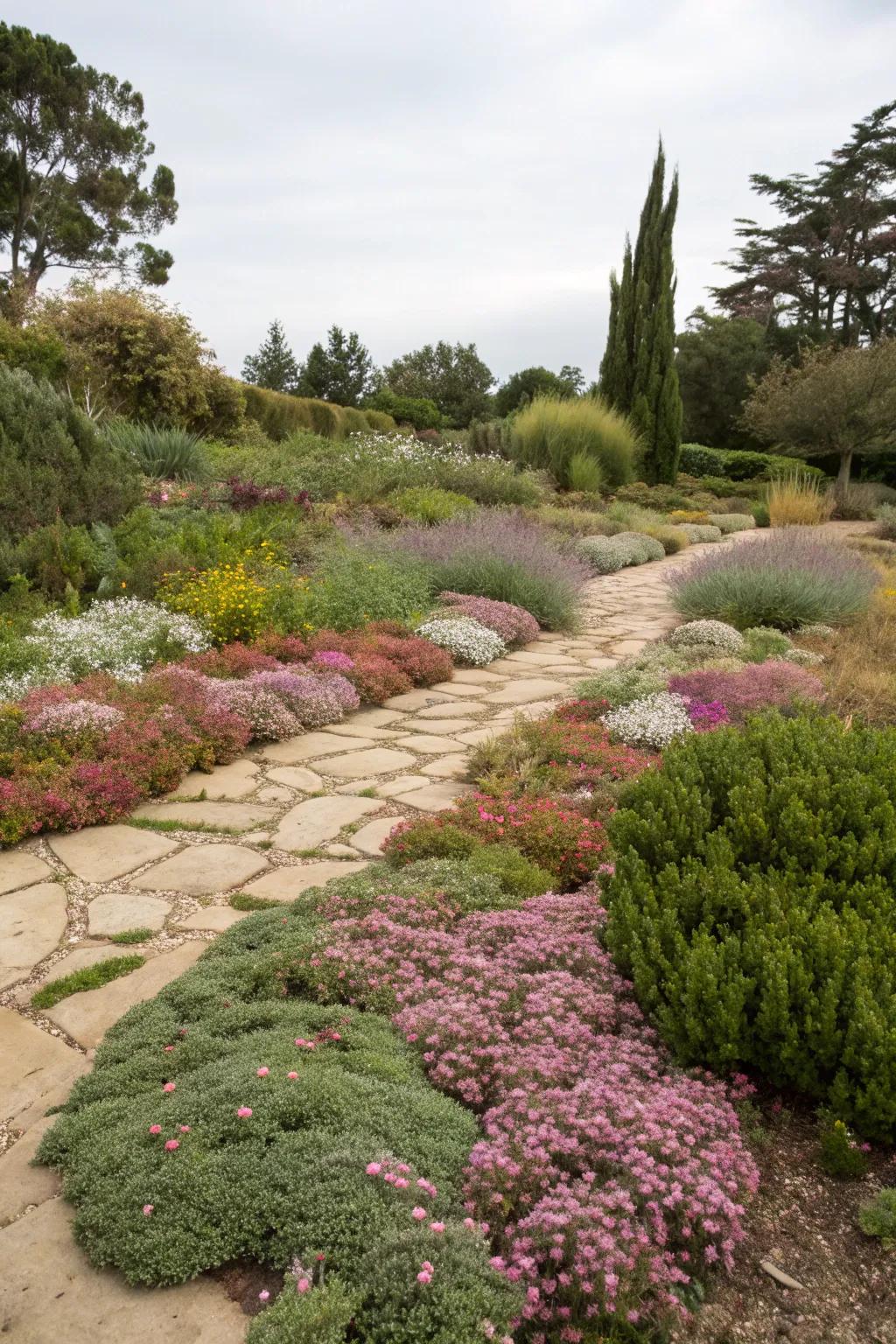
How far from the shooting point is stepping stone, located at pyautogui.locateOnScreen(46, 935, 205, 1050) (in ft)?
8.11

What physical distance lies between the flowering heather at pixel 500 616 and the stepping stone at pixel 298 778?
3.12 m

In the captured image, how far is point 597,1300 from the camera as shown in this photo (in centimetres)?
154

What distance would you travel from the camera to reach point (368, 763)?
4754 millimetres

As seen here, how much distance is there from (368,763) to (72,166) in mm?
31862

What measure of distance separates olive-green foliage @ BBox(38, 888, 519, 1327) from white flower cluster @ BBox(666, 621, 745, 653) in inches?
215

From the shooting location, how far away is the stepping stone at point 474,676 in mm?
6496

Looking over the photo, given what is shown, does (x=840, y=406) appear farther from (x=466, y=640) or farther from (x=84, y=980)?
(x=84, y=980)

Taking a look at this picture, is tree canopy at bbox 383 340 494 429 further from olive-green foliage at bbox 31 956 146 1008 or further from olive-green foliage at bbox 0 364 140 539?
olive-green foliage at bbox 31 956 146 1008

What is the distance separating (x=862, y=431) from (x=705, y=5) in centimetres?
1573

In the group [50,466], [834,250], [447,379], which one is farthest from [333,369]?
[50,466]

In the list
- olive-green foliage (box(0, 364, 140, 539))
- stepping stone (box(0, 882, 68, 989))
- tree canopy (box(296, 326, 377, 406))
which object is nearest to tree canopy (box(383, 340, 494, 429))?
tree canopy (box(296, 326, 377, 406))

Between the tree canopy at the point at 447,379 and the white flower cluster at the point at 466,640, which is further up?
the tree canopy at the point at 447,379

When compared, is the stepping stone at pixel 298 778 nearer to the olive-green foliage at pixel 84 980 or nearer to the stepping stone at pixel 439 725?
the stepping stone at pixel 439 725

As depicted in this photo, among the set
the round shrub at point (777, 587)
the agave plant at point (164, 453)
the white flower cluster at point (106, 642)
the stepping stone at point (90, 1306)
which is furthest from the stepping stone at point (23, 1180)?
the agave plant at point (164, 453)
